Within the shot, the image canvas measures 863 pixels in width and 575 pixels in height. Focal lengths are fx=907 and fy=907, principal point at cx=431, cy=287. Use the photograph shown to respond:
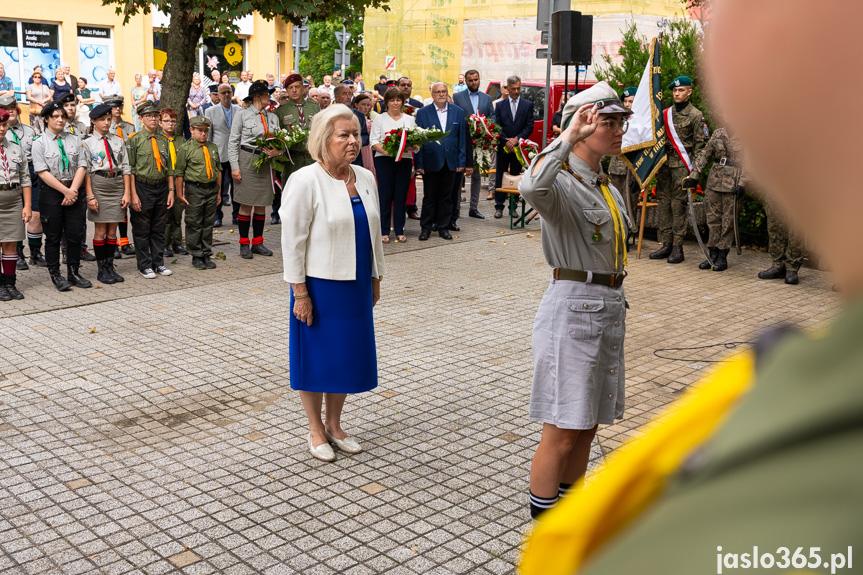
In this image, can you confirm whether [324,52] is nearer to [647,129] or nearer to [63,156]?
[647,129]

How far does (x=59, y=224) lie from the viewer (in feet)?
33.6

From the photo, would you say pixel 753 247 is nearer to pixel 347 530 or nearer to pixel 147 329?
pixel 147 329

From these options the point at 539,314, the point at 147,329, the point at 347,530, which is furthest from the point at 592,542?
the point at 147,329

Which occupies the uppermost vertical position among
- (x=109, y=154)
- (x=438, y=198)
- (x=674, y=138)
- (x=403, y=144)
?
(x=674, y=138)

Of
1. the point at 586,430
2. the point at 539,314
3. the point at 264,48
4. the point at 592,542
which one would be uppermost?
the point at 264,48

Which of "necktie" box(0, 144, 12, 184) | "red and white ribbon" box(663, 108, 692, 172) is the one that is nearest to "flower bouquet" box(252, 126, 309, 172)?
"necktie" box(0, 144, 12, 184)

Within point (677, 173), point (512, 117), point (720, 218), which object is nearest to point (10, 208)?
point (677, 173)

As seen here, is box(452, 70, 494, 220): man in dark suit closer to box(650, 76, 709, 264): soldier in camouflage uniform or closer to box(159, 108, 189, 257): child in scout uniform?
box(650, 76, 709, 264): soldier in camouflage uniform

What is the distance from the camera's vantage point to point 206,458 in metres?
5.69

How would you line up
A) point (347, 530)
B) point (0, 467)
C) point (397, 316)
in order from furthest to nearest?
1. point (397, 316)
2. point (0, 467)
3. point (347, 530)

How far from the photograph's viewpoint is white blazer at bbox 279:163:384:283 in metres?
5.50

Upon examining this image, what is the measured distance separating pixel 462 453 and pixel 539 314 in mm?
1806

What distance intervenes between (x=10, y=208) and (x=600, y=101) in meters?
7.70

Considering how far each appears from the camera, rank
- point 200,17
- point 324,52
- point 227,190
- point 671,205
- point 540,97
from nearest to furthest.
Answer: point 200,17, point 671,205, point 227,190, point 540,97, point 324,52
